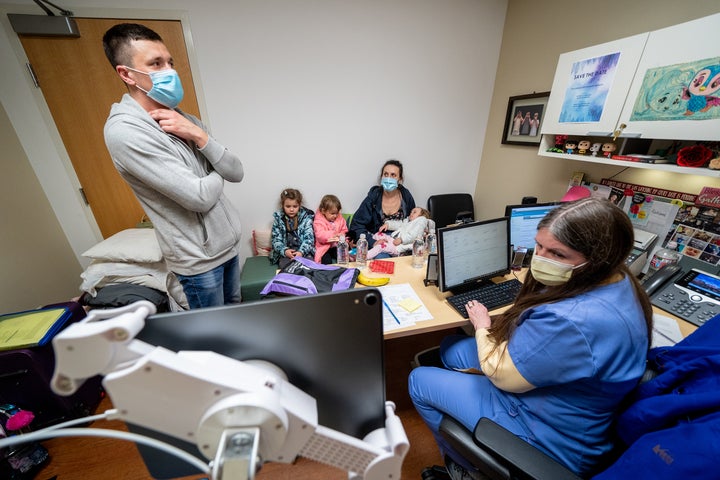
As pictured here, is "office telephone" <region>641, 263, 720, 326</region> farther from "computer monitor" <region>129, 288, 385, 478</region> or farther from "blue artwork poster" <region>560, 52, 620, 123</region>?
"computer monitor" <region>129, 288, 385, 478</region>

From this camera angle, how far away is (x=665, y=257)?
151 cm

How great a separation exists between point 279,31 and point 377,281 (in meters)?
2.16

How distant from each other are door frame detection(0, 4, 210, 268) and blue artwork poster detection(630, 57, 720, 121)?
2859 mm

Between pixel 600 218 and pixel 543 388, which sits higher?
pixel 600 218

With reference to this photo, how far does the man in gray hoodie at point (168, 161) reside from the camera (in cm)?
102

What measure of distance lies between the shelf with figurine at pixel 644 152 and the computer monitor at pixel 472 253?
782 mm

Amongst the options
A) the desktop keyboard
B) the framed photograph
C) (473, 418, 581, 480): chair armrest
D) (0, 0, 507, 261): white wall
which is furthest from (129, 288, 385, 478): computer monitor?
the framed photograph

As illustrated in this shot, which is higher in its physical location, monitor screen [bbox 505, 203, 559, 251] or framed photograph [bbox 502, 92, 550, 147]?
framed photograph [bbox 502, 92, 550, 147]

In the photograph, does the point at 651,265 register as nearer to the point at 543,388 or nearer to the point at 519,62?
the point at 543,388

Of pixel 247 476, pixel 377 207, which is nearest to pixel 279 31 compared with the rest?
pixel 377 207

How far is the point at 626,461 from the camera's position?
60 cm

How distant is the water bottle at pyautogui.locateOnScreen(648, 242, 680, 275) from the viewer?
1.49 metres

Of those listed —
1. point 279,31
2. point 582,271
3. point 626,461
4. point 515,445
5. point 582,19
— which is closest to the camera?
point 626,461

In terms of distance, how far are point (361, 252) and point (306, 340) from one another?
1210mm
